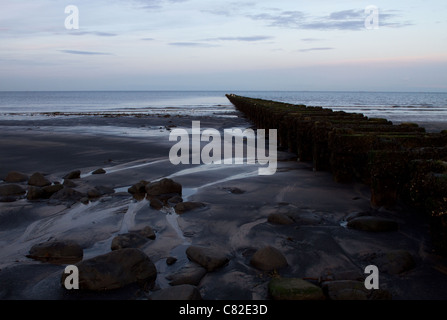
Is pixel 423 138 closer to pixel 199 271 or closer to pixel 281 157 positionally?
pixel 199 271

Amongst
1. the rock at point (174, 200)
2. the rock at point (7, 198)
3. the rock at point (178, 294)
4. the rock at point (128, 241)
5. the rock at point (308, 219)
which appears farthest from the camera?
the rock at point (7, 198)

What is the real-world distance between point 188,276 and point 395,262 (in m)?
1.92

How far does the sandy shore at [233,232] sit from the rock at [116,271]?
10cm

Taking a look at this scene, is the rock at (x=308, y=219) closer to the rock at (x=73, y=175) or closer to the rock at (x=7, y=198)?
the rock at (x=7, y=198)

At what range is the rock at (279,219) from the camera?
472cm

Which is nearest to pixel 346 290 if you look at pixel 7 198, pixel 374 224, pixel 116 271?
pixel 374 224

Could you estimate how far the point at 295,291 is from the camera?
294 cm

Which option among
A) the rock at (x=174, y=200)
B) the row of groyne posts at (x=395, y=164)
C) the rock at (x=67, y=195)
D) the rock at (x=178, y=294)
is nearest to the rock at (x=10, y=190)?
the rock at (x=67, y=195)

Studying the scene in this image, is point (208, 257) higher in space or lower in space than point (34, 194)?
lower

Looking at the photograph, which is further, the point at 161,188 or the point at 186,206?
the point at 161,188

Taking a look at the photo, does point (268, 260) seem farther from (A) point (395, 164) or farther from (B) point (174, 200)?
(B) point (174, 200)

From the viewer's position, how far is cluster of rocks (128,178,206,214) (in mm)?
5496

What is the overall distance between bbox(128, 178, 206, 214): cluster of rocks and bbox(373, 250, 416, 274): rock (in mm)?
2674
